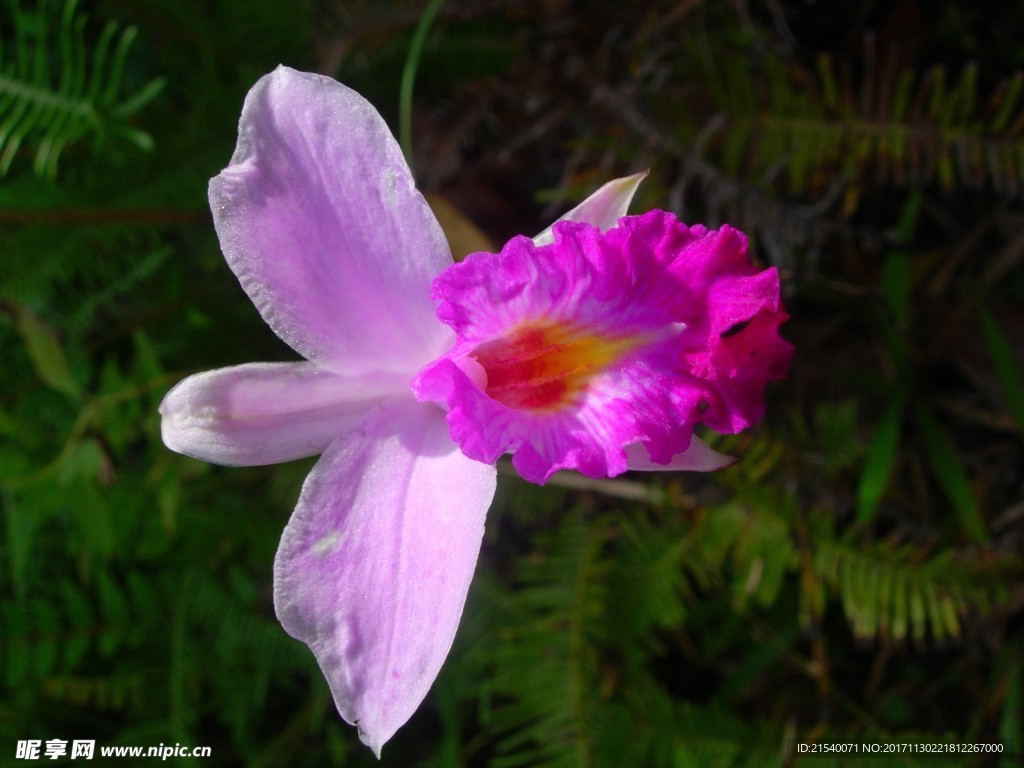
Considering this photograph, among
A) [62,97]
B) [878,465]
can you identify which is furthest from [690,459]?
[62,97]

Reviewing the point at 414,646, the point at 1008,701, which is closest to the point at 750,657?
the point at 1008,701

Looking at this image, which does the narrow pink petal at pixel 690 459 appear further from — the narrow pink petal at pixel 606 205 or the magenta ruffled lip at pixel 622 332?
the narrow pink petal at pixel 606 205

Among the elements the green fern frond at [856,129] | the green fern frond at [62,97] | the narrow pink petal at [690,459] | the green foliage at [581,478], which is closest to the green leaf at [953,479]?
the green foliage at [581,478]

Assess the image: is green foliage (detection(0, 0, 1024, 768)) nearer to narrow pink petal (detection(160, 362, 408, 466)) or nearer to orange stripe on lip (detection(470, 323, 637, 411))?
narrow pink petal (detection(160, 362, 408, 466))

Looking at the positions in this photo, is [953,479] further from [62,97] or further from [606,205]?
[62,97]

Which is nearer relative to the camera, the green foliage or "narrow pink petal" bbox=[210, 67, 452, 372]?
"narrow pink petal" bbox=[210, 67, 452, 372]

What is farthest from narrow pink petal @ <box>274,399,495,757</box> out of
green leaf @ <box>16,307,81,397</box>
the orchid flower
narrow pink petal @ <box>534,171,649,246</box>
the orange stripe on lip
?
green leaf @ <box>16,307,81,397</box>

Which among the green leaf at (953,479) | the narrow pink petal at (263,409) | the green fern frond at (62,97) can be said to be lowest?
the green leaf at (953,479)
